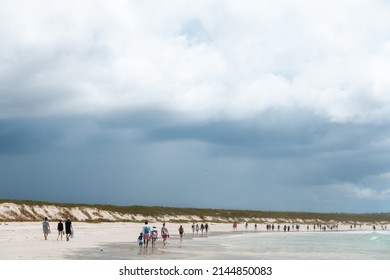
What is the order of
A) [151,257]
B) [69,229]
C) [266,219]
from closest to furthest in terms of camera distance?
[151,257]
[69,229]
[266,219]

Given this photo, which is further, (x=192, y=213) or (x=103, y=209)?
(x=192, y=213)

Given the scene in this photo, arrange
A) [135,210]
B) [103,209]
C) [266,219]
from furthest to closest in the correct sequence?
[266,219] → [135,210] → [103,209]

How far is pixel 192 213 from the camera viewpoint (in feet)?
500

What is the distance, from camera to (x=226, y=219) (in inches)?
6294

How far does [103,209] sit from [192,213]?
125ft
